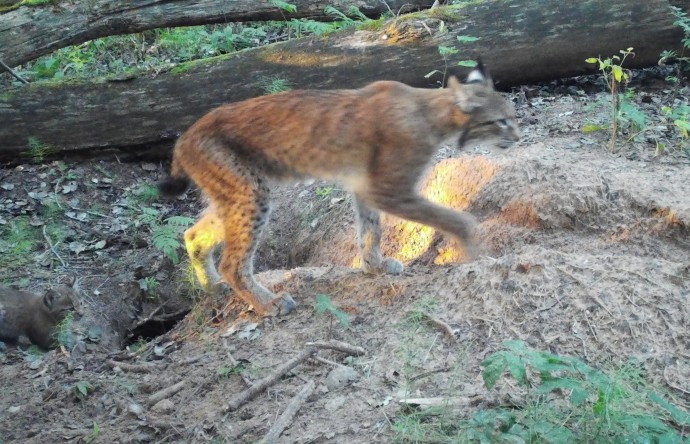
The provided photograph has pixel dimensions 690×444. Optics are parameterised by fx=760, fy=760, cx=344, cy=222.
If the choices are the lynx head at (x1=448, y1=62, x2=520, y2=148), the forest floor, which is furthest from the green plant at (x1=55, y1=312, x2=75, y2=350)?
the lynx head at (x1=448, y1=62, x2=520, y2=148)

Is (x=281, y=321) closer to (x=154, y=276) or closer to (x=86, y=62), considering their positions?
(x=154, y=276)

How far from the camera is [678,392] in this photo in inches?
165

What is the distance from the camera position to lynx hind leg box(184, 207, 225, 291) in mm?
6570

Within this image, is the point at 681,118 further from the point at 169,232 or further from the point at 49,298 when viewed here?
the point at 49,298

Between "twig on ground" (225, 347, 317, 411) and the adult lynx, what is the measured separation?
2.88ft

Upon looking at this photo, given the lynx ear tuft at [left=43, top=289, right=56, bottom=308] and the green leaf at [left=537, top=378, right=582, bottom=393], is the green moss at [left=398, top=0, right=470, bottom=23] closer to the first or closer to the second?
the lynx ear tuft at [left=43, top=289, right=56, bottom=308]

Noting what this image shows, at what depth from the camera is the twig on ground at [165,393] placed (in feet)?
16.4

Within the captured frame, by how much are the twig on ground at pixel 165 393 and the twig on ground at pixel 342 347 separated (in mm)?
942

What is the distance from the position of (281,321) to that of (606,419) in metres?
2.73

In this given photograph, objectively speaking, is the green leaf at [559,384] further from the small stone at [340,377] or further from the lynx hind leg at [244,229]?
the lynx hind leg at [244,229]

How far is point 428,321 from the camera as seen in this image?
507 centimetres

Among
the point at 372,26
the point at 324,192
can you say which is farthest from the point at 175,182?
the point at 372,26

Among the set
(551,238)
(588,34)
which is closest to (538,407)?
(551,238)

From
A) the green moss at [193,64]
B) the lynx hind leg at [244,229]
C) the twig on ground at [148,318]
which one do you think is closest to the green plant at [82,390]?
the lynx hind leg at [244,229]
